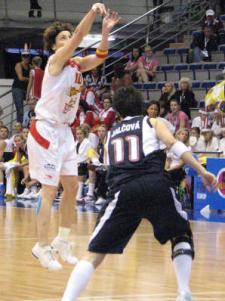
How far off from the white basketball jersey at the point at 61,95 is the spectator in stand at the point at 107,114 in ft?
35.2

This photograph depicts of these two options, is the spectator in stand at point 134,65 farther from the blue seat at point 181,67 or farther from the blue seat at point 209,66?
the blue seat at point 209,66

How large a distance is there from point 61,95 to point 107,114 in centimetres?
1125

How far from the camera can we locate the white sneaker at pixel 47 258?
302 inches

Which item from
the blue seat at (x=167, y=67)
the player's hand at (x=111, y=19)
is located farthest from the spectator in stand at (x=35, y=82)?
the player's hand at (x=111, y=19)

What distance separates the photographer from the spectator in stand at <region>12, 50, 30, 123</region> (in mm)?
21734

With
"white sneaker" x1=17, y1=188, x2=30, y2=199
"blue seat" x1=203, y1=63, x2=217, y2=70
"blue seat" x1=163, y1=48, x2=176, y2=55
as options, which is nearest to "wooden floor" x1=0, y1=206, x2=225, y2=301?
"white sneaker" x1=17, y1=188, x2=30, y2=199

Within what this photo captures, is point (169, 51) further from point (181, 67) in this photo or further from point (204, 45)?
point (204, 45)

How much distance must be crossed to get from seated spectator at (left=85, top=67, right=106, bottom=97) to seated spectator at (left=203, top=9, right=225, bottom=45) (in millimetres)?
2929

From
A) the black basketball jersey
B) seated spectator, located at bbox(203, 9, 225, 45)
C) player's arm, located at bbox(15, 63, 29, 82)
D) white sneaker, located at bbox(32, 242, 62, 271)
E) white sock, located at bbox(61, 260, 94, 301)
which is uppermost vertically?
seated spectator, located at bbox(203, 9, 225, 45)

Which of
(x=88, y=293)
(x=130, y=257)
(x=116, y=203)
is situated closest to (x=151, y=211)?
(x=116, y=203)

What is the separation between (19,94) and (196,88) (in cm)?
457

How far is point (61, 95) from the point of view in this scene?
7883 millimetres

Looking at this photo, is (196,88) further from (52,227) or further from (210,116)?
(52,227)

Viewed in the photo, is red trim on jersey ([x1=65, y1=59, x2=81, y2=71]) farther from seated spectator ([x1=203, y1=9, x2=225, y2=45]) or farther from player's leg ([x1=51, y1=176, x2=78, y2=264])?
seated spectator ([x1=203, y1=9, x2=225, y2=45])
